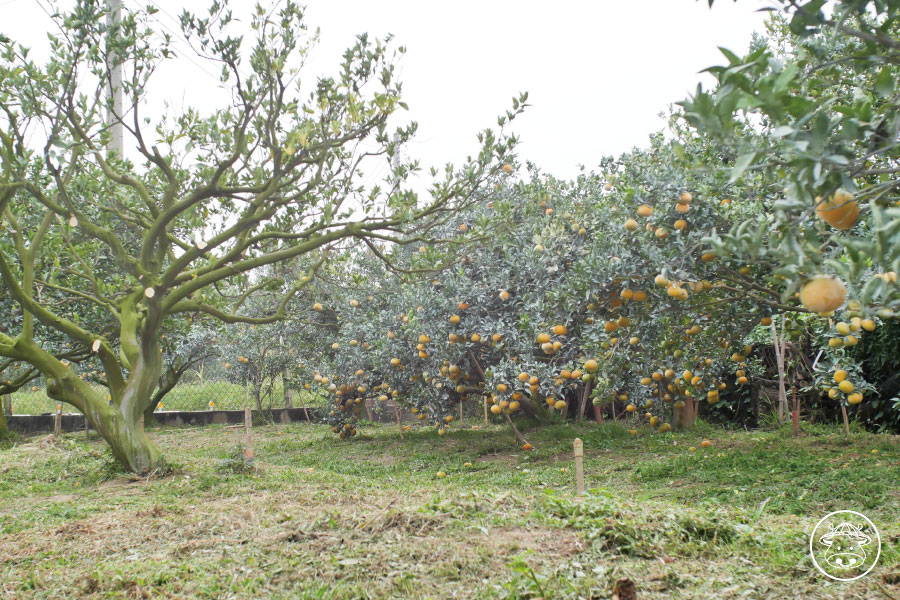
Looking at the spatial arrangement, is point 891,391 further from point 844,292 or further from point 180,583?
point 180,583

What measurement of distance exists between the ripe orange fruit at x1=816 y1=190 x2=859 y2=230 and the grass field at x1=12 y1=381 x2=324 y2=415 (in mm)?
15670

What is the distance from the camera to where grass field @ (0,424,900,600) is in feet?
10.1

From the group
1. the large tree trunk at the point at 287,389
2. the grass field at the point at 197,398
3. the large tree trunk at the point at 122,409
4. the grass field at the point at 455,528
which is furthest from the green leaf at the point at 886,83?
the grass field at the point at 197,398

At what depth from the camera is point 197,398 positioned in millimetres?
18141

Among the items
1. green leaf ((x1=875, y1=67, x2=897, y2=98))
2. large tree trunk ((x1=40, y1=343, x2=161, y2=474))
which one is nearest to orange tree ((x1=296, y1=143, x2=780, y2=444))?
green leaf ((x1=875, y1=67, x2=897, y2=98))

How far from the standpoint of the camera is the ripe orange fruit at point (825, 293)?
176cm

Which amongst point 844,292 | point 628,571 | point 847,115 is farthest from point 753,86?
point 628,571

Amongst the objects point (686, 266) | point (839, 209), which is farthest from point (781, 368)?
point (839, 209)

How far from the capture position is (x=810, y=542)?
3.26m

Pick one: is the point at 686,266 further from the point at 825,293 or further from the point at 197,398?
the point at 197,398

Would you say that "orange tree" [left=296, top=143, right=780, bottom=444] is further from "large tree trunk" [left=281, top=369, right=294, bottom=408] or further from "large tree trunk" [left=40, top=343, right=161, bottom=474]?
"large tree trunk" [left=281, top=369, right=294, bottom=408]

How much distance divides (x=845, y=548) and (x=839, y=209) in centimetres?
227

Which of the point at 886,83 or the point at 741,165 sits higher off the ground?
the point at 886,83

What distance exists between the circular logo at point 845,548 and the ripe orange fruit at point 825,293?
1.86 meters
